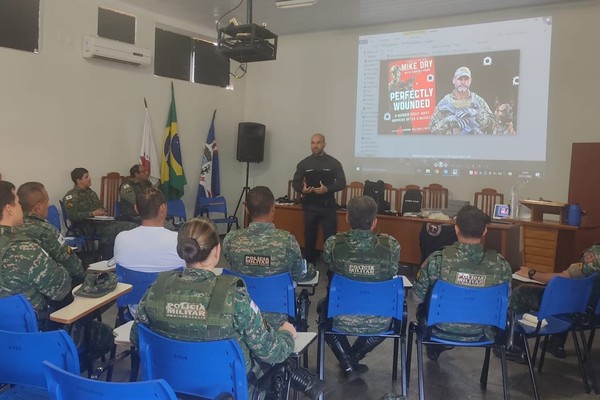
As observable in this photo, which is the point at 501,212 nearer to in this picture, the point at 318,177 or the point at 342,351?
the point at 318,177

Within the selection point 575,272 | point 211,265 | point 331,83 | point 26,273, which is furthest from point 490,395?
point 331,83

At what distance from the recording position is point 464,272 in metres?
2.59

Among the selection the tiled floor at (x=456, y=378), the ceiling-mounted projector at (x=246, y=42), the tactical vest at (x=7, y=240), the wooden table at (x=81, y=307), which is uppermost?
the ceiling-mounted projector at (x=246, y=42)

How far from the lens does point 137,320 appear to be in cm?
178

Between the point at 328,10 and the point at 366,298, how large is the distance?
513cm

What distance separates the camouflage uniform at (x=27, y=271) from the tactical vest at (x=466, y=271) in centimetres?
188

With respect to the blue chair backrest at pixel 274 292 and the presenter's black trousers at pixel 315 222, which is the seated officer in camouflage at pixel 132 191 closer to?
the presenter's black trousers at pixel 315 222

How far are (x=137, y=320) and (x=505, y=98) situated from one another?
5832 millimetres

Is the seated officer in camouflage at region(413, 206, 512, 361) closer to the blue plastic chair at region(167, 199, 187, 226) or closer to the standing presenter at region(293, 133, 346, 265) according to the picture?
the standing presenter at region(293, 133, 346, 265)

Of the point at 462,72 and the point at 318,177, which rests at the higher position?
the point at 462,72

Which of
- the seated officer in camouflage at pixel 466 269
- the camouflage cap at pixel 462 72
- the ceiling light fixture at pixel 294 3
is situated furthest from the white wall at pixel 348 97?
the seated officer in camouflage at pixel 466 269

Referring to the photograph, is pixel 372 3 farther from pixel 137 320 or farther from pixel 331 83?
pixel 137 320

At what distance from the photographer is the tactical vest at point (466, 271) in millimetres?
2572

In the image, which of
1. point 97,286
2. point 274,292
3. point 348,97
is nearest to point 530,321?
point 274,292
